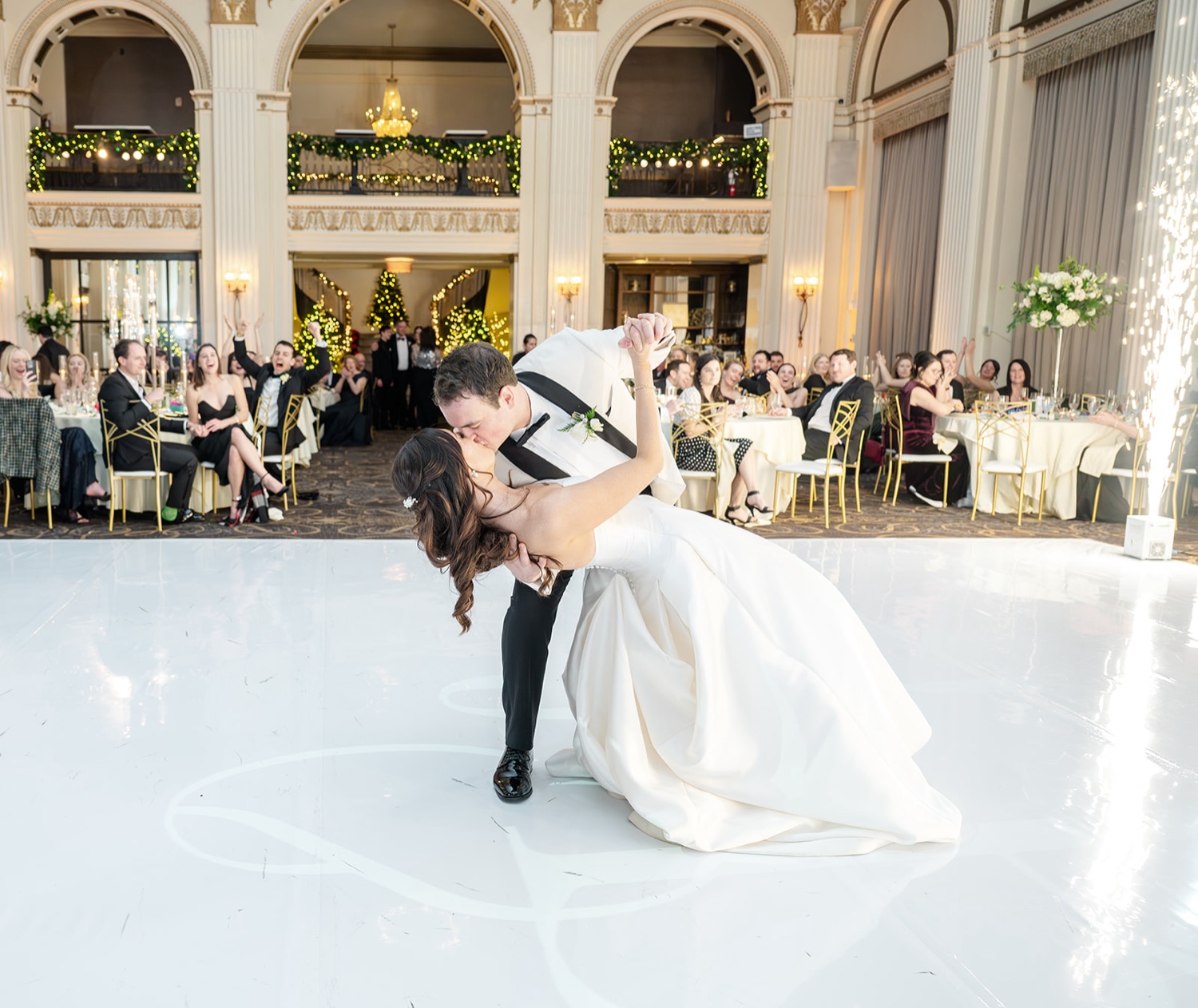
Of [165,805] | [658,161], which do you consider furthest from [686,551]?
[658,161]

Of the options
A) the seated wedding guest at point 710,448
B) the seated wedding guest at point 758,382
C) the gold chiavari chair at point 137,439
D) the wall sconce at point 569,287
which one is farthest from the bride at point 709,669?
the wall sconce at point 569,287

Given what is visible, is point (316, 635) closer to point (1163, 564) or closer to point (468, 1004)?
point (468, 1004)

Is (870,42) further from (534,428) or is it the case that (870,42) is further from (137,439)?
(534,428)

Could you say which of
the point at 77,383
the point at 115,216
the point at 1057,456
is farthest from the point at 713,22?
the point at 77,383

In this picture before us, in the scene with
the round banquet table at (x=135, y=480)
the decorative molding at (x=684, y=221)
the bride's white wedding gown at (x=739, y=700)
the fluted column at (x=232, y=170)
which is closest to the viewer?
the bride's white wedding gown at (x=739, y=700)

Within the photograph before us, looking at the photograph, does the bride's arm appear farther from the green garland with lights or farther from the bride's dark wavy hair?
the green garland with lights

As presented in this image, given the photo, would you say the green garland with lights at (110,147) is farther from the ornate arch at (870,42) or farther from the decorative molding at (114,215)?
the ornate arch at (870,42)

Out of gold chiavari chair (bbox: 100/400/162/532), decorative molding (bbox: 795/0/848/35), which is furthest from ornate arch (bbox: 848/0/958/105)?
gold chiavari chair (bbox: 100/400/162/532)

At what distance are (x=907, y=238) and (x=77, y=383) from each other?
959 centimetres

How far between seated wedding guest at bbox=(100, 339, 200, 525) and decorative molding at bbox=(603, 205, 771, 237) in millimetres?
8495

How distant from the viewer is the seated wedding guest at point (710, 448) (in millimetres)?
7102

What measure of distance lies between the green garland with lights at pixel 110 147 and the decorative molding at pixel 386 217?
1375mm

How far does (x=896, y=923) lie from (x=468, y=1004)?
88cm

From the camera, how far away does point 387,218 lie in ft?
46.1
